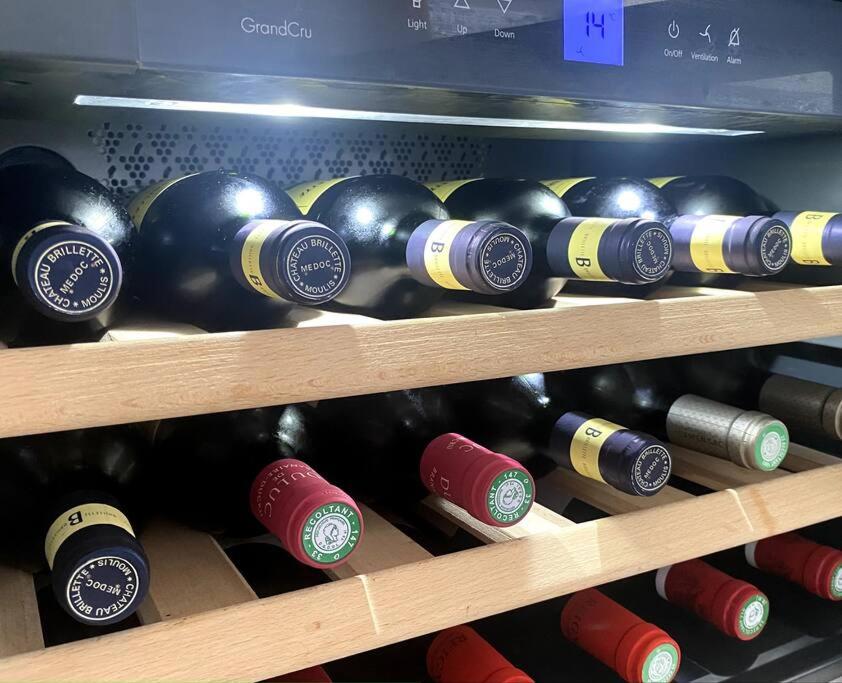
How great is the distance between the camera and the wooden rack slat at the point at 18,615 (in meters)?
0.50

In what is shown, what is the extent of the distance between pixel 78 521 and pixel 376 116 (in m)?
0.45

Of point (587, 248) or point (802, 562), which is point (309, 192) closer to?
point (587, 248)

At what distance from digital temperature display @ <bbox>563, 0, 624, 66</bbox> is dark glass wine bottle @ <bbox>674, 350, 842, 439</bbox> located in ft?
1.26

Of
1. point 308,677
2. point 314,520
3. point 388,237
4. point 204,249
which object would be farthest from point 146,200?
point 308,677

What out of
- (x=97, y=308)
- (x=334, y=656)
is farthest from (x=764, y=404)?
(x=97, y=308)

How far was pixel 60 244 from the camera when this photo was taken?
0.42 metres

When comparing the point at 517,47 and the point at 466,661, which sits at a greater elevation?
the point at 517,47

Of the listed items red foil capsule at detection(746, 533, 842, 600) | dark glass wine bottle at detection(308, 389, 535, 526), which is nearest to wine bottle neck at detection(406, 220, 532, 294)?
dark glass wine bottle at detection(308, 389, 535, 526)

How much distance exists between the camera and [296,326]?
53 cm

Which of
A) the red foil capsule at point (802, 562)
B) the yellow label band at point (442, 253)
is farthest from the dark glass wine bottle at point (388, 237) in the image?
the red foil capsule at point (802, 562)

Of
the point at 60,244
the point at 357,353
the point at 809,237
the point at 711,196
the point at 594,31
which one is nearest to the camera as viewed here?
the point at 60,244

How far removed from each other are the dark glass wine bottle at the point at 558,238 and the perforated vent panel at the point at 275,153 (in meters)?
0.10

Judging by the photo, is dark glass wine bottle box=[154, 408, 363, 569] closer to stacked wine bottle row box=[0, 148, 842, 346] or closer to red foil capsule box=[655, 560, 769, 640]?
stacked wine bottle row box=[0, 148, 842, 346]

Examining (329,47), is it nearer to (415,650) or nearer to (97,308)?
(97,308)
